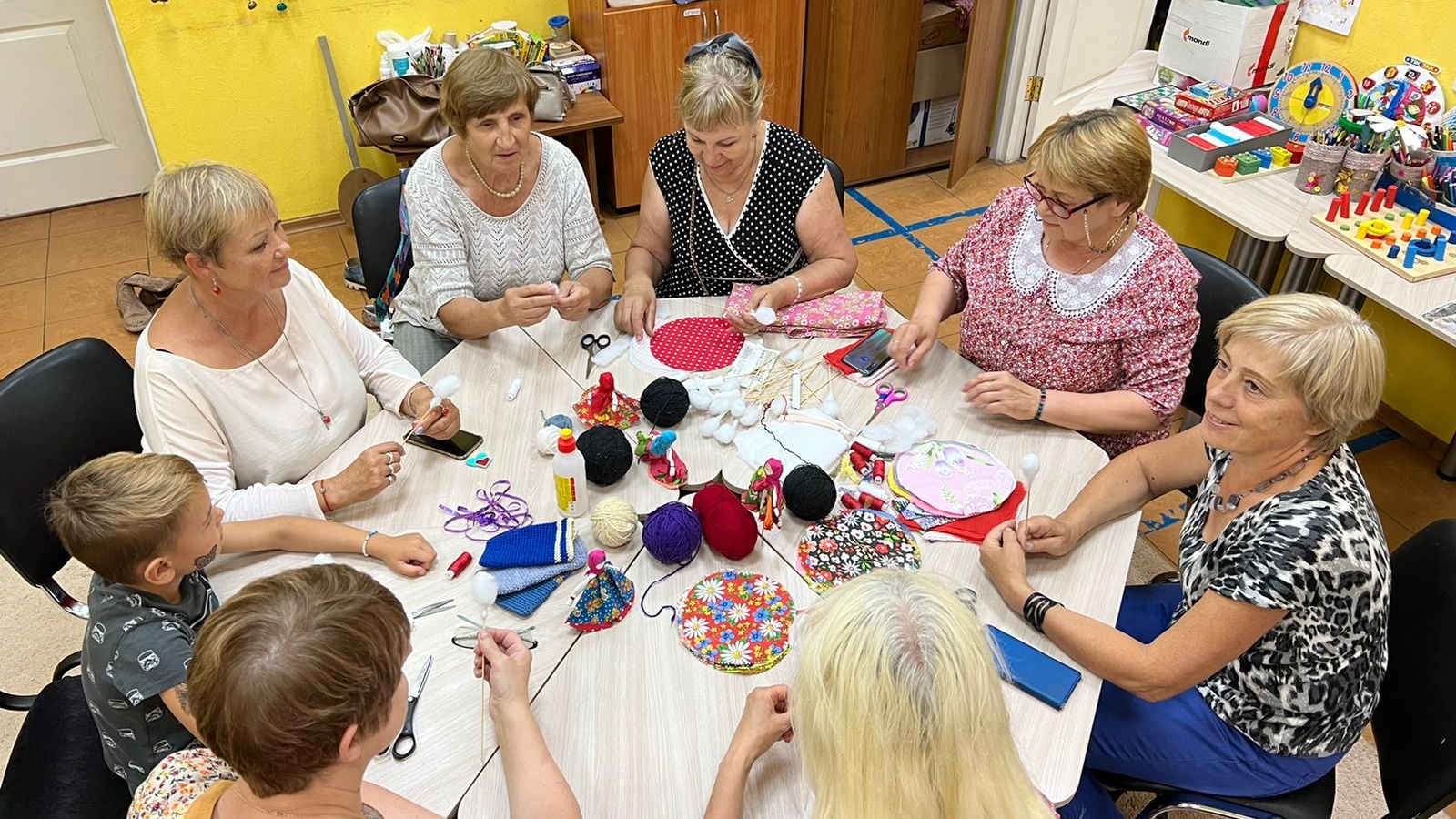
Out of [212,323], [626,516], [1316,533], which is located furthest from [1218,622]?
[212,323]

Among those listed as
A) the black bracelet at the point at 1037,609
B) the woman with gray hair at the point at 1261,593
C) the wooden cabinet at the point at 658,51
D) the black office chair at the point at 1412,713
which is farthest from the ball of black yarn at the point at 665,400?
the wooden cabinet at the point at 658,51

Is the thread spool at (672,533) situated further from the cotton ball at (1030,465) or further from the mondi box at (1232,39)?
the mondi box at (1232,39)

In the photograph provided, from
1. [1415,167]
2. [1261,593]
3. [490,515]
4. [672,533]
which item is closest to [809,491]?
[672,533]

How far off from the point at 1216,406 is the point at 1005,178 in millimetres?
3641

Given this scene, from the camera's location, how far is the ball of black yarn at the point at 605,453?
1.86 metres

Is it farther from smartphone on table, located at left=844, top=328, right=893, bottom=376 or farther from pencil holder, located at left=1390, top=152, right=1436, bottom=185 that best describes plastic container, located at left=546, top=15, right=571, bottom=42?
pencil holder, located at left=1390, top=152, right=1436, bottom=185

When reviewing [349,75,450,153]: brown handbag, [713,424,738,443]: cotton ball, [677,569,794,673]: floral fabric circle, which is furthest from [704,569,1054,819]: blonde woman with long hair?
[349,75,450,153]: brown handbag

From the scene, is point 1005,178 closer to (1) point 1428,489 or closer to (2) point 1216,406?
(1) point 1428,489

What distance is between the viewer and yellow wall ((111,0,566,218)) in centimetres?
390

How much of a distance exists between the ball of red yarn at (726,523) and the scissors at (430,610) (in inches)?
18.6

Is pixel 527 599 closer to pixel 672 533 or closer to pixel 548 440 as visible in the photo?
pixel 672 533

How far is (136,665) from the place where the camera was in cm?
149

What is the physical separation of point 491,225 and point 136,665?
1.36 metres

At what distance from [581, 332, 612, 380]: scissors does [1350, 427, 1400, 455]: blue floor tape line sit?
8.73 feet
